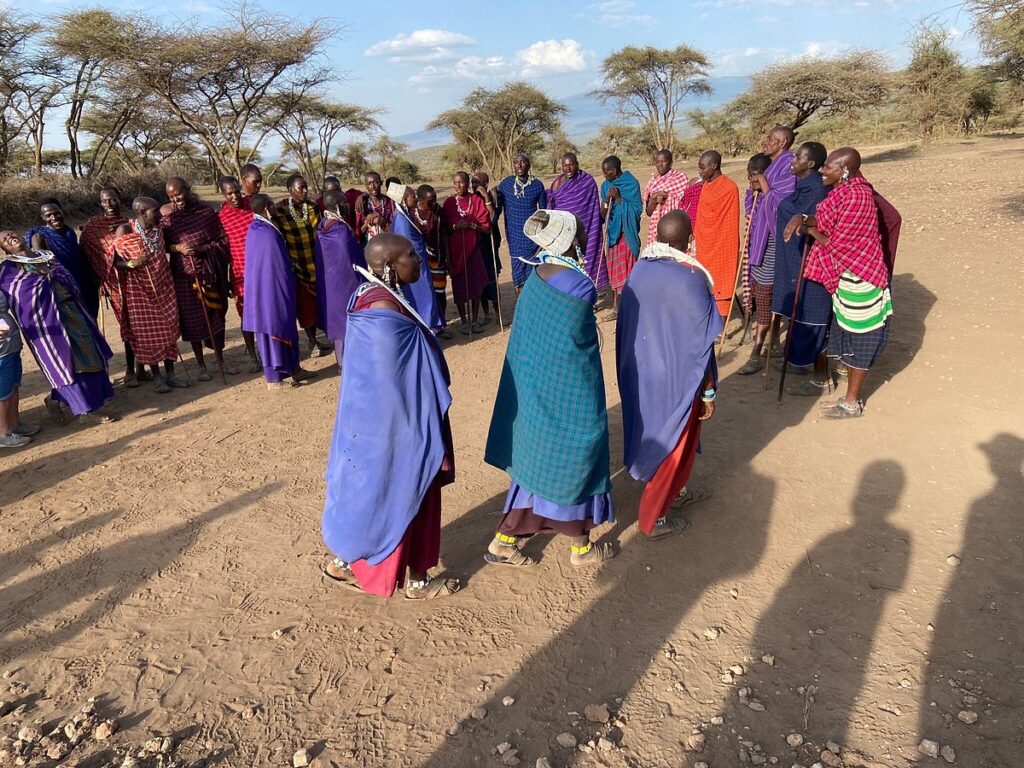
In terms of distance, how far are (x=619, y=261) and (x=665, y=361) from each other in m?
4.53

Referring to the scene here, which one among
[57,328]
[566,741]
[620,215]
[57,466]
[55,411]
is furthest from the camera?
[620,215]

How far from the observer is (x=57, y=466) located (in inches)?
176

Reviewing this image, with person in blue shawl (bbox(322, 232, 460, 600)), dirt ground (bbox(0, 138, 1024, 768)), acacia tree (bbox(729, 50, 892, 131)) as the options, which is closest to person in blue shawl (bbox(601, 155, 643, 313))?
dirt ground (bbox(0, 138, 1024, 768))

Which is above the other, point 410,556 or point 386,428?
point 386,428

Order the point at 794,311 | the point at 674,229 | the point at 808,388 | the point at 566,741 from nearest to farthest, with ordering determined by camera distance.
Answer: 1. the point at 566,741
2. the point at 674,229
3. the point at 794,311
4. the point at 808,388

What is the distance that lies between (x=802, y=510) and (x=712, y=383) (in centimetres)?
A: 99

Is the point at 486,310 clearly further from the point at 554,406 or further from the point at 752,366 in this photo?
the point at 554,406

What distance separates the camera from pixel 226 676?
2.57 metres

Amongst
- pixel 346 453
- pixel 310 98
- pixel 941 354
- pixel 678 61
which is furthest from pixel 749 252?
pixel 678 61

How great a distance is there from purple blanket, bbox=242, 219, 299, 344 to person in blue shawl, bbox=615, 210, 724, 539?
11.4ft

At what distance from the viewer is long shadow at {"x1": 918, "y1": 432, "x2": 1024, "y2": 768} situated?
2.15 metres

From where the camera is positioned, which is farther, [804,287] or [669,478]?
[804,287]

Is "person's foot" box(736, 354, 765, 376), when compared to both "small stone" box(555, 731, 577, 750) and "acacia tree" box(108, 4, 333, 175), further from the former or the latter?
"acacia tree" box(108, 4, 333, 175)

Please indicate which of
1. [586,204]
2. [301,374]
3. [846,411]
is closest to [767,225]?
[846,411]
